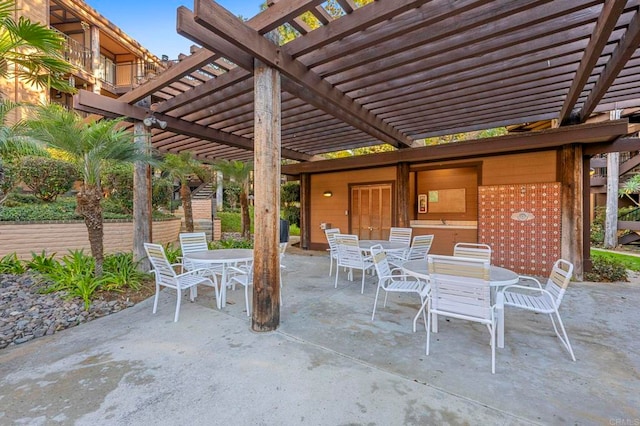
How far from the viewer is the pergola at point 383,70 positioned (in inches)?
107

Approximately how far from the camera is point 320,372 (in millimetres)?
2328

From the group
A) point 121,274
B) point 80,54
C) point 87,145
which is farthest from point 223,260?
point 80,54

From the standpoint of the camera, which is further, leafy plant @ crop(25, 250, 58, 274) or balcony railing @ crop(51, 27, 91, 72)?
balcony railing @ crop(51, 27, 91, 72)

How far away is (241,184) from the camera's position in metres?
8.57

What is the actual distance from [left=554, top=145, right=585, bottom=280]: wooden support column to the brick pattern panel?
0.64ft

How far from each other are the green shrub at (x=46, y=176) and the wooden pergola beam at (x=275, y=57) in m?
6.10

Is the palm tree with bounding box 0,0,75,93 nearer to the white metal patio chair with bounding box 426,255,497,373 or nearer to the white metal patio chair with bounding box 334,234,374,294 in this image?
the white metal patio chair with bounding box 334,234,374,294

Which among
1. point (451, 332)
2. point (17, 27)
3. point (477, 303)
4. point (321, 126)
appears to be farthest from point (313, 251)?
point (17, 27)

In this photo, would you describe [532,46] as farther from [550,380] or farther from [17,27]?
[17,27]

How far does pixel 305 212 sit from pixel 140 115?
18.3 feet

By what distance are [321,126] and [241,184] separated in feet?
11.1

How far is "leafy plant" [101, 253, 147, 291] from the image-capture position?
164 inches

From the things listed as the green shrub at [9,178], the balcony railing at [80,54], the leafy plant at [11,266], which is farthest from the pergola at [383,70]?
the balcony railing at [80,54]

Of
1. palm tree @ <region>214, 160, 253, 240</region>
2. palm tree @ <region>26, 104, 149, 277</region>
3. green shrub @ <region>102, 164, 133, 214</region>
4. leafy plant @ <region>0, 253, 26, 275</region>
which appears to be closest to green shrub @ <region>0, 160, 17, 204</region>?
green shrub @ <region>102, 164, 133, 214</region>
